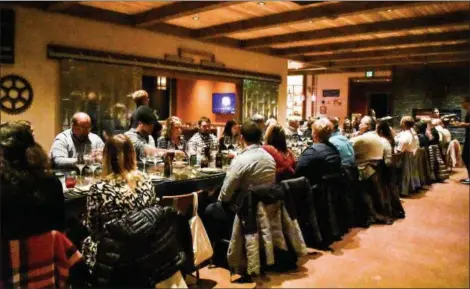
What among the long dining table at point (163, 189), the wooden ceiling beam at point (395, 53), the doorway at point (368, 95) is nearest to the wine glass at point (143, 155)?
the long dining table at point (163, 189)

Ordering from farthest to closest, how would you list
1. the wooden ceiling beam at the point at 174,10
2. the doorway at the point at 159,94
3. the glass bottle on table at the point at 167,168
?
the doorway at the point at 159,94 → the wooden ceiling beam at the point at 174,10 → the glass bottle on table at the point at 167,168

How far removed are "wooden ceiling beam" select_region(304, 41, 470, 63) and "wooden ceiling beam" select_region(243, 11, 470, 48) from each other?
2014 millimetres


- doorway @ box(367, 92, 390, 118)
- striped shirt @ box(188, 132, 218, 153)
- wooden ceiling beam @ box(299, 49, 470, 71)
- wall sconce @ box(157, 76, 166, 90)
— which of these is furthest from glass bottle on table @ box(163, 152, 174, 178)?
doorway @ box(367, 92, 390, 118)

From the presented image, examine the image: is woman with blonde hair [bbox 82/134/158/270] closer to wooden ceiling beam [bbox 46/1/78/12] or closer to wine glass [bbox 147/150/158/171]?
wine glass [bbox 147/150/158/171]

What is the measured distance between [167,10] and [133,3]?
0.44 metres

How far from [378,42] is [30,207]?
7.10 meters

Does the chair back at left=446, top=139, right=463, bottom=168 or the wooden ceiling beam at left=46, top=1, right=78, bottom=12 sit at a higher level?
the wooden ceiling beam at left=46, top=1, right=78, bottom=12

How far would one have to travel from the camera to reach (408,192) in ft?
21.7

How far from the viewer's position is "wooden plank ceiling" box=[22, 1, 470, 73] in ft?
16.9

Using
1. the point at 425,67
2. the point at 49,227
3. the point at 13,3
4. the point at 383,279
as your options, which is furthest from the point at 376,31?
the point at 425,67

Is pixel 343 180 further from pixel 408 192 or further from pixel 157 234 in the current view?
pixel 408 192

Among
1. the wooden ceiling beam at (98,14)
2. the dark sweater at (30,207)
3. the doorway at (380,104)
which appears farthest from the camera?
the doorway at (380,104)

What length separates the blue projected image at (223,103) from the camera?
11.7 metres

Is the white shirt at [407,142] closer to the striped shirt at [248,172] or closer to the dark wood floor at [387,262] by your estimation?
the dark wood floor at [387,262]
